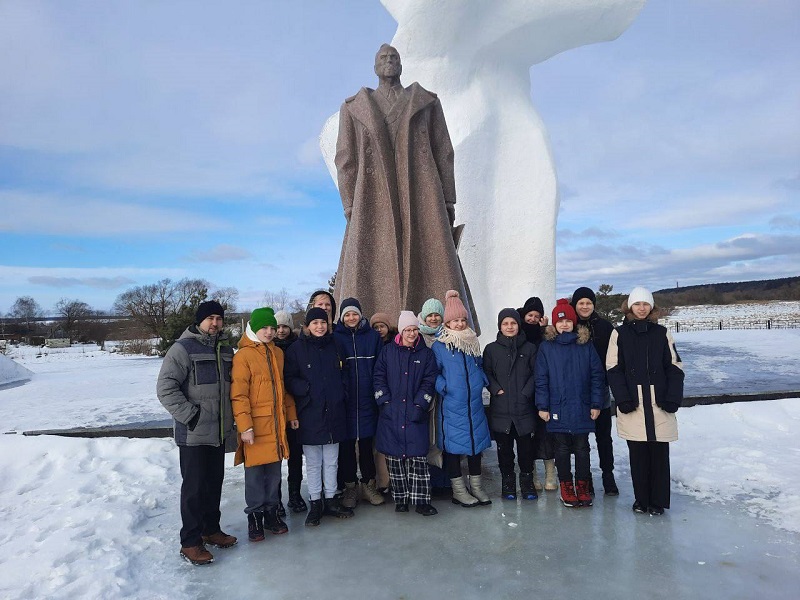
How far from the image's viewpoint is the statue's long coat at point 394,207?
15.6ft

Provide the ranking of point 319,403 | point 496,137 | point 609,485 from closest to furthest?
point 319,403 < point 609,485 < point 496,137

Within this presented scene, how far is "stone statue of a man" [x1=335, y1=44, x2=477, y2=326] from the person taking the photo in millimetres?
4762

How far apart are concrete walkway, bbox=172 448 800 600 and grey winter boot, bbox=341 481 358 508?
0.42 ft

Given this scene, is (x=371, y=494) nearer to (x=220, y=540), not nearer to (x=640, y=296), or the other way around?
(x=220, y=540)

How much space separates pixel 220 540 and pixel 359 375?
1.31 meters

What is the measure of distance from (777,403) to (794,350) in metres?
8.13

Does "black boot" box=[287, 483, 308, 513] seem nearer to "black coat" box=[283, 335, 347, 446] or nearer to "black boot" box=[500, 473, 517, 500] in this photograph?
"black coat" box=[283, 335, 347, 446]

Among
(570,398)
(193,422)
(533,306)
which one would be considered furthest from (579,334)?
(193,422)

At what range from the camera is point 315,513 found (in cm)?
363

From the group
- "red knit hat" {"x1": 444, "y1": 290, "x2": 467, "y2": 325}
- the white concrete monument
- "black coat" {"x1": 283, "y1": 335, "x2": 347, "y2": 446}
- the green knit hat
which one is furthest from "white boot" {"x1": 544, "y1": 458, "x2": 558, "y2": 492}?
the white concrete monument

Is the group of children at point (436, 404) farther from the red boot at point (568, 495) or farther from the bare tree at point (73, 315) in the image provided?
the bare tree at point (73, 315)

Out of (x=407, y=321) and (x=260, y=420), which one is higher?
(x=407, y=321)

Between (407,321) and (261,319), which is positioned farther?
(407,321)

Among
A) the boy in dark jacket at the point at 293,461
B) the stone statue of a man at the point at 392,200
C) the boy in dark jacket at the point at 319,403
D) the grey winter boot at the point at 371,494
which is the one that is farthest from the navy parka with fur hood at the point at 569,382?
the boy in dark jacket at the point at 293,461
